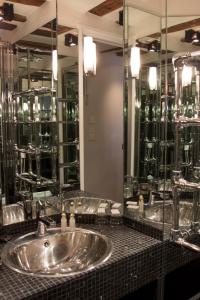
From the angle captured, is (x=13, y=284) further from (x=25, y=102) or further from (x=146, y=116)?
(x=146, y=116)

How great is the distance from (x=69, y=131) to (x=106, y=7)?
35.3 inches

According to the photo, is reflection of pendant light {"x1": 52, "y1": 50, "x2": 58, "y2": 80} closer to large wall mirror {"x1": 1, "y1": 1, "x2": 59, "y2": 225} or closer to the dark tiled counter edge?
large wall mirror {"x1": 1, "y1": 1, "x2": 59, "y2": 225}

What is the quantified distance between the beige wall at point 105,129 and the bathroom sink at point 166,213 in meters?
0.27

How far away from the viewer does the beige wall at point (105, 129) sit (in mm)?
1981

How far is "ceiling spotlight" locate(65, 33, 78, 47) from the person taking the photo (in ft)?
6.35

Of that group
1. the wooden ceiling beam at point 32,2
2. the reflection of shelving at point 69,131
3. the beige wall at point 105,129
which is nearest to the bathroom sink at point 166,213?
the beige wall at point 105,129

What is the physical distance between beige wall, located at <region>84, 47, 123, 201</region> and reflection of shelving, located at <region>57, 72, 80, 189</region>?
8 centimetres

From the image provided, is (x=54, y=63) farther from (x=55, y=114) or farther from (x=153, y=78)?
(x=153, y=78)

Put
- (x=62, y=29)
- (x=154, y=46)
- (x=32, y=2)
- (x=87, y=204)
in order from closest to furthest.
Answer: (x=32, y=2) → (x=154, y=46) → (x=62, y=29) → (x=87, y=204)

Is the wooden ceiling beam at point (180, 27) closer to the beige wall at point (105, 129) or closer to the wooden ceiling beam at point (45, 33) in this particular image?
the beige wall at point (105, 129)

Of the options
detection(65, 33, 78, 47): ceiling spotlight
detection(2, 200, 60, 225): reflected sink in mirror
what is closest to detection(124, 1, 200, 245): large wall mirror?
detection(65, 33, 78, 47): ceiling spotlight

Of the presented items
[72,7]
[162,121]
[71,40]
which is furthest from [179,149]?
[72,7]

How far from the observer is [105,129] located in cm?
202

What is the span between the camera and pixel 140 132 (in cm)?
200
